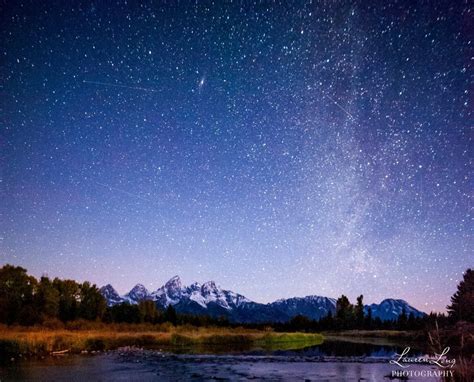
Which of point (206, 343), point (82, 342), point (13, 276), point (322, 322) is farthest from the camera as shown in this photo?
point (322, 322)

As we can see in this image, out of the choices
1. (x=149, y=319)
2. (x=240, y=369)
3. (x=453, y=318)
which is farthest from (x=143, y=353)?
(x=149, y=319)

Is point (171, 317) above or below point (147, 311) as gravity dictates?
below

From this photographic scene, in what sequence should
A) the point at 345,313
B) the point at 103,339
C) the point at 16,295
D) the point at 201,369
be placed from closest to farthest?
the point at 201,369
the point at 103,339
the point at 16,295
the point at 345,313

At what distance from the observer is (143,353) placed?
4825cm

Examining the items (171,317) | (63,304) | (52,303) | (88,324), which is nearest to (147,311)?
(171,317)

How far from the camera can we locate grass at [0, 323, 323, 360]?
1713 inches

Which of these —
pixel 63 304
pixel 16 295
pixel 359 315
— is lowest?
pixel 359 315

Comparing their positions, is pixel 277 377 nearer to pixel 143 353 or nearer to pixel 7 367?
pixel 7 367

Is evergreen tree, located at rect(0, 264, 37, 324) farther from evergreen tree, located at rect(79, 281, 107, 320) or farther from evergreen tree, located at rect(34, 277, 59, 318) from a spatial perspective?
evergreen tree, located at rect(79, 281, 107, 320)

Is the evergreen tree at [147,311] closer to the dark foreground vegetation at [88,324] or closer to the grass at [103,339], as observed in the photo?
the dark foreground vegetation at [88,324]

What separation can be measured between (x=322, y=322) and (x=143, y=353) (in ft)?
423

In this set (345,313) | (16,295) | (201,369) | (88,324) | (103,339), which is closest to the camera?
(201,369)

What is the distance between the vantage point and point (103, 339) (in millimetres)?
55938

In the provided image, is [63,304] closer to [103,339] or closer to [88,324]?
[88,324]
